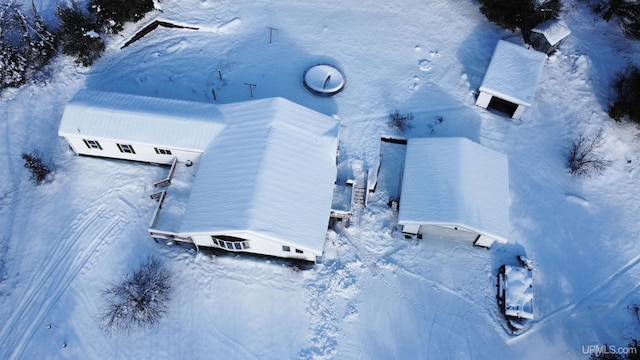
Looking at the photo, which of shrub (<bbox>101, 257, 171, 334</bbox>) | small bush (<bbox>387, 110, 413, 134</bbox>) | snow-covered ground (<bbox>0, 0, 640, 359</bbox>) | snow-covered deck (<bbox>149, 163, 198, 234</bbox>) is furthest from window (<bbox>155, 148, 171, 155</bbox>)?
small bush (<bbox>387, 110, 413, 134</bbox>)

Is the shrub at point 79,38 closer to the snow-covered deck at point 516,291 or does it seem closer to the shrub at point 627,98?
the snow-covered deck at point 516,291

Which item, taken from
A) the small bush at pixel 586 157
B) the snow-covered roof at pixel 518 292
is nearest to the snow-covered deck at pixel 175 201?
the snow-covered roof at pixel 518 292

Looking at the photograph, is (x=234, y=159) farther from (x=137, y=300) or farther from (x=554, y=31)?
(x=554, y=31)

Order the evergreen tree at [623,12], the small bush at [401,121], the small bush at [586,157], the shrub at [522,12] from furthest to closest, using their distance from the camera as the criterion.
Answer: the evergreen tree at [623,12] → the shrub at [522,12] → the small bush at [401,121] → the small bush at [586,157]

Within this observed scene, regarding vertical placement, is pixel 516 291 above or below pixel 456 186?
below

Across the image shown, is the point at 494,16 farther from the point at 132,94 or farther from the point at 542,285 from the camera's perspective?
the point at 132,94

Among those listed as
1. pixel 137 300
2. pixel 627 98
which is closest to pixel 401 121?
pixel 627 98

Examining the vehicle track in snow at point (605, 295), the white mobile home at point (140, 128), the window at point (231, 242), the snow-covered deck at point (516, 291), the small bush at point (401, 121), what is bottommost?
the vehicle track in snow at point (605, 295)

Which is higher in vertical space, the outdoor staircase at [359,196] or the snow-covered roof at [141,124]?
the snow-covered roof at [141,124]
